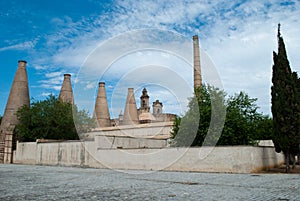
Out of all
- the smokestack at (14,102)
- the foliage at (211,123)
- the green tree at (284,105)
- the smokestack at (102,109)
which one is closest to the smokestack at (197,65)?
the foliage at (211,123)

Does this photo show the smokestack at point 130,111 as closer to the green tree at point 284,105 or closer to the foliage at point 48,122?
the foliage at point 48,122

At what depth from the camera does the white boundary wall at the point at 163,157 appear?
15172mm

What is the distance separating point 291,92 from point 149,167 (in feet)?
30.3

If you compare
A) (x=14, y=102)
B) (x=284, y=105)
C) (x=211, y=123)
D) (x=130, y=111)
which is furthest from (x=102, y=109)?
(x=284, y=105)

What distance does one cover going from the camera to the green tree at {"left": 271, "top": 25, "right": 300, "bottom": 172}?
14.8m

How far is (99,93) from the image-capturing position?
43.7m

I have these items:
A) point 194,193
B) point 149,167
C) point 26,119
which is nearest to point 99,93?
point 26,119

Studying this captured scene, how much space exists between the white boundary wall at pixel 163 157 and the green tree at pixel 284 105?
4.77ft

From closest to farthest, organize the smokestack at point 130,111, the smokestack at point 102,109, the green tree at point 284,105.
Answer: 1. the green tree at point 284,105
2. the smokestack at point 102,109
3. the smokestack at point 130,111

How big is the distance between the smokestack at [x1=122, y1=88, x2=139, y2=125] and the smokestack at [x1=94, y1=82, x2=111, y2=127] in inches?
104

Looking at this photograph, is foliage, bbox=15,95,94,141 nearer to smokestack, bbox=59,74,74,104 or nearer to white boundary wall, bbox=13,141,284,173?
white boundary wall, bbox=13,141,284,173

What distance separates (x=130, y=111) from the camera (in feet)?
142

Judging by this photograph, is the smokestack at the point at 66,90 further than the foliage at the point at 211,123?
Yes

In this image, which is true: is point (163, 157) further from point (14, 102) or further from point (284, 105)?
point (14, 102)
